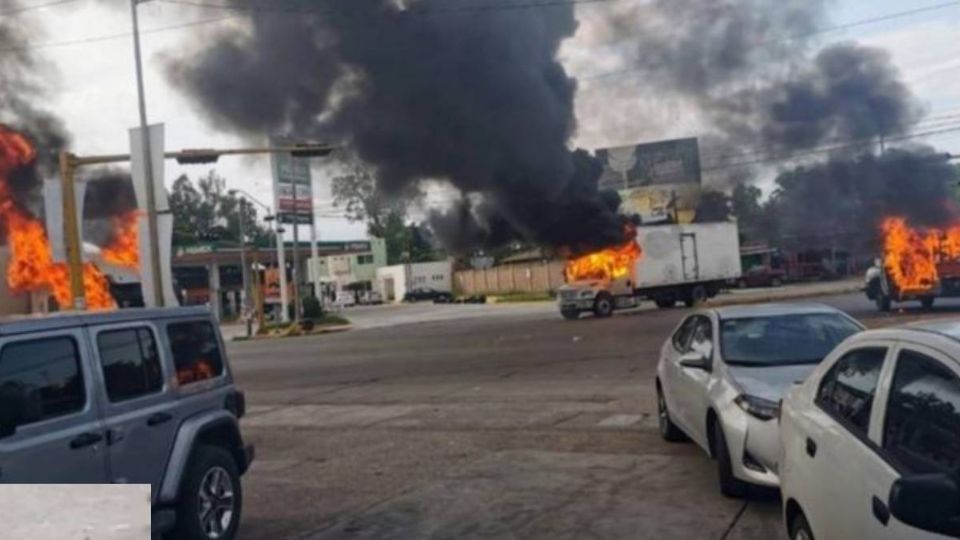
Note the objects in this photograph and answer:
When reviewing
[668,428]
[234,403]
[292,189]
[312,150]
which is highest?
Answer: [292,189]

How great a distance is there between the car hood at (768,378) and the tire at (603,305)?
29.8 meters

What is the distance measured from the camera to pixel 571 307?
123 ft

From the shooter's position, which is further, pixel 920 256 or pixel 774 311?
pixel 920 256

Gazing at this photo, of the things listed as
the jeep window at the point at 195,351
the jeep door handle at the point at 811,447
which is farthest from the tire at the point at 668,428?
Answer: the jeep door handle at the point at 811,447

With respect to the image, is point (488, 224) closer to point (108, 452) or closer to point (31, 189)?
point (31, 189)

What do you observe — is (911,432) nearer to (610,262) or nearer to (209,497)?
(209,497)

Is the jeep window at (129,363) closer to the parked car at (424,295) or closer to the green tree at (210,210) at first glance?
the parked car at (424,295)

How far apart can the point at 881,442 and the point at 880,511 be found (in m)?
0.35

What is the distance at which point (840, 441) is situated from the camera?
156 inches

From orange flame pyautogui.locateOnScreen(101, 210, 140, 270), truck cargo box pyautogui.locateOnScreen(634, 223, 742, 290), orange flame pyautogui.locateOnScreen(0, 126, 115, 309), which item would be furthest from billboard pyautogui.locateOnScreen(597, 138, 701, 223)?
orange flame pyautogui.locateOnScreen(0, 126, 115, 309)

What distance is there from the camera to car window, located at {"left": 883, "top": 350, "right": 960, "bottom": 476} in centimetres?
324

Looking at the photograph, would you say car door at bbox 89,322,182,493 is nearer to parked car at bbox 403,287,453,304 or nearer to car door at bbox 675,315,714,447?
car door at bbox 675,315,714,447

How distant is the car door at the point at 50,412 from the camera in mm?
4832

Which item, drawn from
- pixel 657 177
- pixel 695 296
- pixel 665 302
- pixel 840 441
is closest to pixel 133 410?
pixel 840 441
